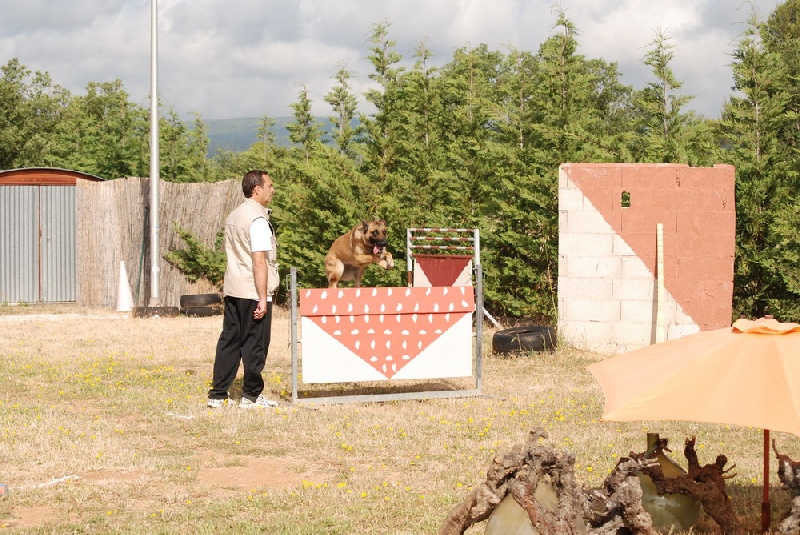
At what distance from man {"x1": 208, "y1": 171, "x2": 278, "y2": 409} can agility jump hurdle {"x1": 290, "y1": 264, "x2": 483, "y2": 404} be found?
0.93 ft

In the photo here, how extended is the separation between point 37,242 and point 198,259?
11.5 feet

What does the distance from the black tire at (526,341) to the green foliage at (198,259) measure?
846 cm

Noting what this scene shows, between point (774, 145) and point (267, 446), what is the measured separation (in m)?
8.72

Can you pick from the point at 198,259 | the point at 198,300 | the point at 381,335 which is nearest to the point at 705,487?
the point at 381,335

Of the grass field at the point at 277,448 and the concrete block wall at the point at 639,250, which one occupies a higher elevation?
the concrete block wall at the point at 639,250

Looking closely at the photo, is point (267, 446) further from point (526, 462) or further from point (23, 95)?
point (23, 95)

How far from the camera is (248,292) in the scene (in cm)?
887

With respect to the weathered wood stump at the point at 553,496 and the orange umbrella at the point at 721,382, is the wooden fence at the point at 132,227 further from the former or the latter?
the orange umbrella at the point at 721,382

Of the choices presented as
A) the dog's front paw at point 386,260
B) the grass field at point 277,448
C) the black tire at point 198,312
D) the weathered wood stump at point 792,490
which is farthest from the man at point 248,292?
the black tire at point 198,312

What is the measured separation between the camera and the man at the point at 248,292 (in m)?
8.83

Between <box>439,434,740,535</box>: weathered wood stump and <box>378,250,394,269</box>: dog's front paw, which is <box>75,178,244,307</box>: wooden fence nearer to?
<box>378,250,394,269</box>: dog's front paw

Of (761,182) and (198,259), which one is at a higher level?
(761,182)

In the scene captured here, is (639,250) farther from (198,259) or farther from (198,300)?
A: (198,259)

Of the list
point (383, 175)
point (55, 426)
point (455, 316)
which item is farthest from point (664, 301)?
point (55, 426)
